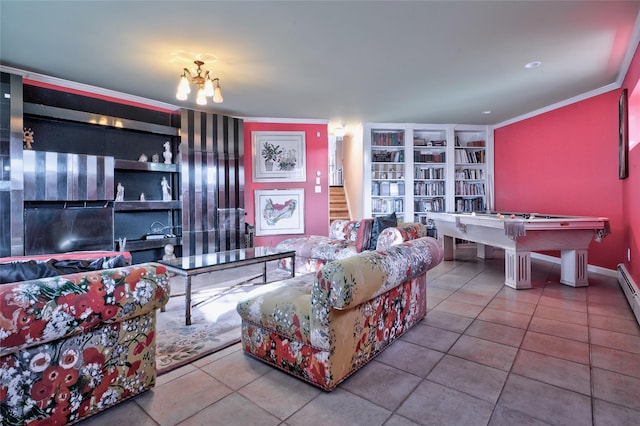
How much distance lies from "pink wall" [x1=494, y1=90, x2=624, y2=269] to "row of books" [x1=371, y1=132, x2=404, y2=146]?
1.89 m

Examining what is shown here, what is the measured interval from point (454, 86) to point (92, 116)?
14.8 feet

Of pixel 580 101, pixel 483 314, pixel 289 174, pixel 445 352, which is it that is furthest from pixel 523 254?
pixel 289 174

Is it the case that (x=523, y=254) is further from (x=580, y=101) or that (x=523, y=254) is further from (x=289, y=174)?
(x=289, y=174)

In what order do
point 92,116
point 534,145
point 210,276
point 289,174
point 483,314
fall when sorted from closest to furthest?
point 483,314
point 92,116
point 210,276
point 534,145
point 289,174

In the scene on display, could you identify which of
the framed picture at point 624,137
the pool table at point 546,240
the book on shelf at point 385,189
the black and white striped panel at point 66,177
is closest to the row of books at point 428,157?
the book on shelf at point 385,189

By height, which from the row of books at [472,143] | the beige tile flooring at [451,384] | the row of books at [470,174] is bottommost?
the beige tile flooring at [451,384]

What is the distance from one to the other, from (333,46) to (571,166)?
13.1 feet

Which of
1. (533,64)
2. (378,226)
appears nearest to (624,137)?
(533,64)

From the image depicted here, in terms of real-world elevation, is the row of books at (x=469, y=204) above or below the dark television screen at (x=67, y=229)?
above

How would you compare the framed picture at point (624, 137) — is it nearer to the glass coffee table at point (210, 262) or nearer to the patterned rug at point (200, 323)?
the glass coffee table at point (210, 262)

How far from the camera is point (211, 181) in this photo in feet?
16.2

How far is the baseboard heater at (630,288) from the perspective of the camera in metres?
2.72

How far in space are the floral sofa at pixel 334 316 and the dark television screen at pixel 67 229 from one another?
2.77 metres

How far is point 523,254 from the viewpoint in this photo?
3.60 metres
